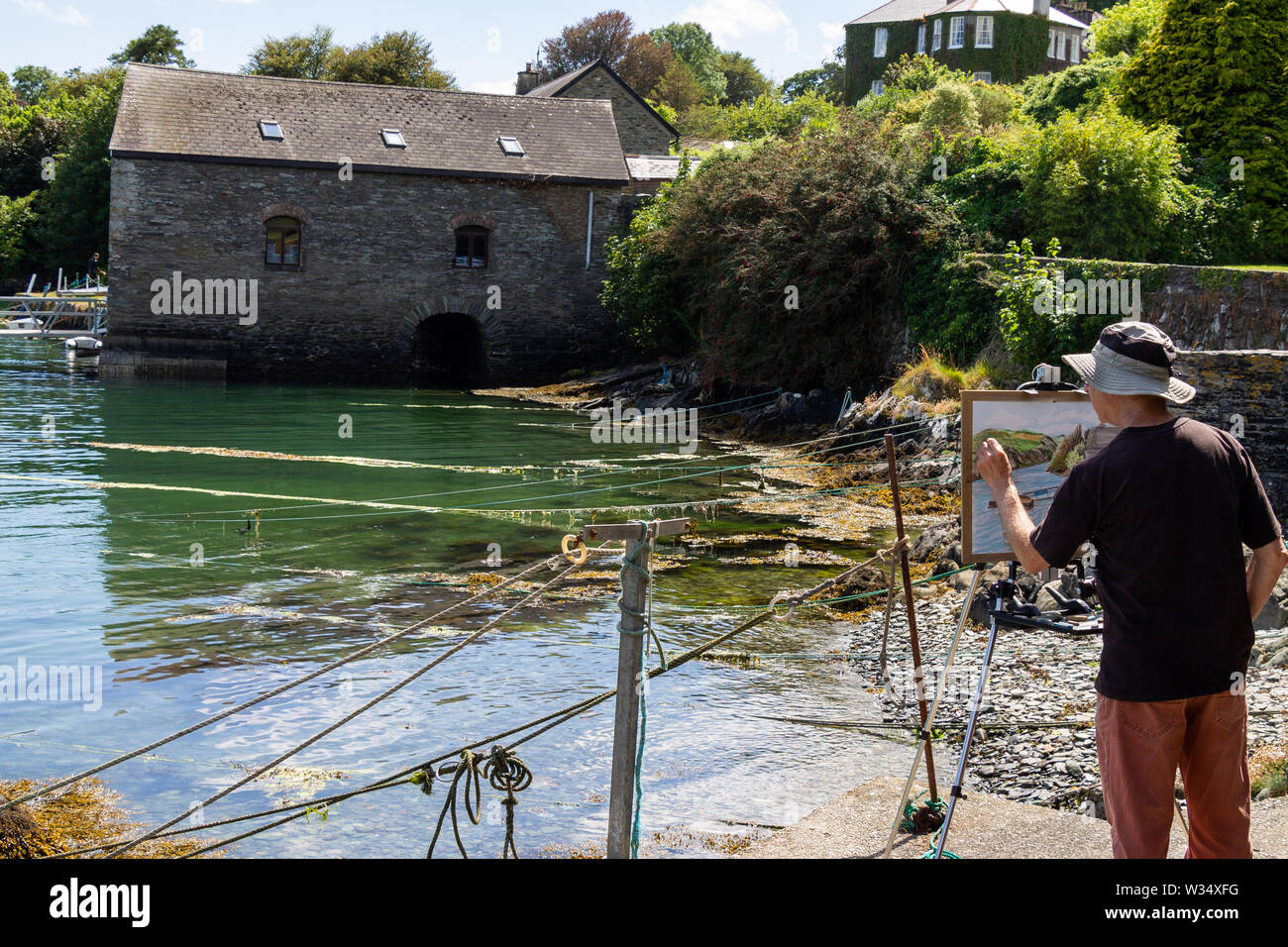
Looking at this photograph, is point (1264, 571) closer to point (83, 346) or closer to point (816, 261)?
point (816, 261)

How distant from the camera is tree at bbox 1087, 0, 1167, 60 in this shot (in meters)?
33.2

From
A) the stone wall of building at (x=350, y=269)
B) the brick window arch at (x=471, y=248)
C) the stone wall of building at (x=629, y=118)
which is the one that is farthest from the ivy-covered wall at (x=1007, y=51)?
the brick window arch at (x=471, y=248)

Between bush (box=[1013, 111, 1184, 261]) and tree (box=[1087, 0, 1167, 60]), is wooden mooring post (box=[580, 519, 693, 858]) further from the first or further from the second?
tree (box=[1087, 0, 1167, 60])

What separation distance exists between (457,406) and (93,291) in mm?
24514

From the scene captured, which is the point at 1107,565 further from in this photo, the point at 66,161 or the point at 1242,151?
the point at 66,161

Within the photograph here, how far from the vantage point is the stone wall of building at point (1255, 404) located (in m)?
10.7

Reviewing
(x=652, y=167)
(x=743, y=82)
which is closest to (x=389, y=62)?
(x=652, y=167)

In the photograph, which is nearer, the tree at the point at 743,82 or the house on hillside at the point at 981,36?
the house on hillside at the point at 981,36

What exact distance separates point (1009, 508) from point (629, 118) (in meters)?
46.4

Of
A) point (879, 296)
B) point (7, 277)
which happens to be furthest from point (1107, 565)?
point (7, 277)

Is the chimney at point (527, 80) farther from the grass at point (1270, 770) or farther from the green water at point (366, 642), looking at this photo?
the grass at point (1270, 770)
